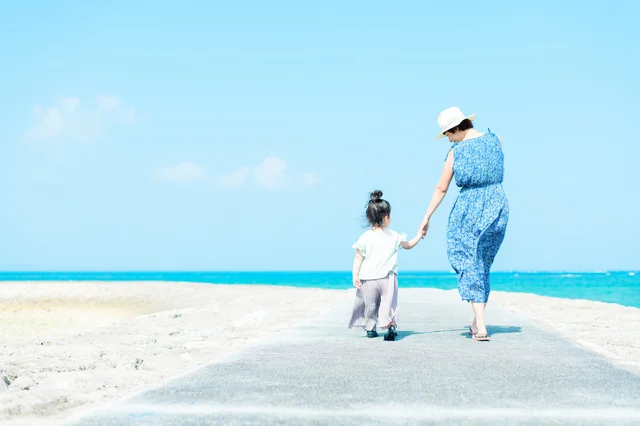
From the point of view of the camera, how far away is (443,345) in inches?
250

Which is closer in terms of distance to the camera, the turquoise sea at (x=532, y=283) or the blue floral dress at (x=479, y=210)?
the blue floral dress at (x=479, y=210)

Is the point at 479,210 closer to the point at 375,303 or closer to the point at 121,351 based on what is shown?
the point at 375,303

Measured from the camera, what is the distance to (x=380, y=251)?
7.28m


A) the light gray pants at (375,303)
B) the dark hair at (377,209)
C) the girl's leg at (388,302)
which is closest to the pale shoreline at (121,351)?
the light gray pants at (375,303)

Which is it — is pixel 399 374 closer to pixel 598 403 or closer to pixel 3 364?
pixel 598 403

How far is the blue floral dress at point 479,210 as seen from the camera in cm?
688

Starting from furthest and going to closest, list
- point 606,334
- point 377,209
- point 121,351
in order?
point 606,334
point 377,209
point 121,351

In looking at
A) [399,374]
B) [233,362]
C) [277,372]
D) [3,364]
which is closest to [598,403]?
[399,374]

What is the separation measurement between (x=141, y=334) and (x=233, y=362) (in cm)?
405

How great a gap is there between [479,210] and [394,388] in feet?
10.4

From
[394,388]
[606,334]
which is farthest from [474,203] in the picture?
[394,388]

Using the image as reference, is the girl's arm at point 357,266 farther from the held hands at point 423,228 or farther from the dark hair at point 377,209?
the held hands at point 423,228

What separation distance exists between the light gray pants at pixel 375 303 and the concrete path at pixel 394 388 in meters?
0.51

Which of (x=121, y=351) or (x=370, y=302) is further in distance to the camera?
(x=370, y=302)
